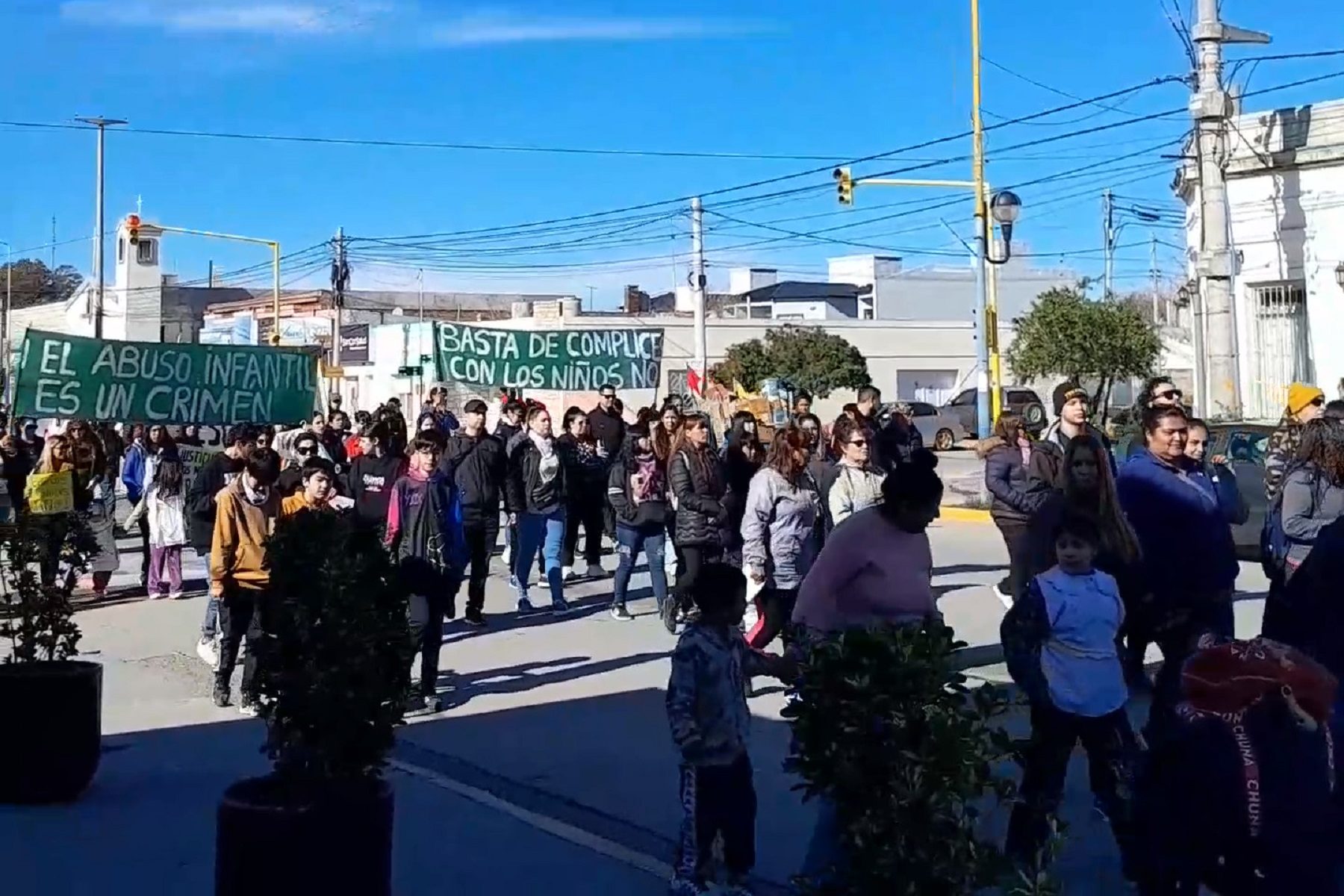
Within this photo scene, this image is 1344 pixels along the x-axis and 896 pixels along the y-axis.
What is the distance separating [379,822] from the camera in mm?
5836

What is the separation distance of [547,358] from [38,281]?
8880cm

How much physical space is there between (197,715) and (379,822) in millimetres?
5006

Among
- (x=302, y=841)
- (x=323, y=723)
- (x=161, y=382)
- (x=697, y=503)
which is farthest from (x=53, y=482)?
(x=302, y=841)

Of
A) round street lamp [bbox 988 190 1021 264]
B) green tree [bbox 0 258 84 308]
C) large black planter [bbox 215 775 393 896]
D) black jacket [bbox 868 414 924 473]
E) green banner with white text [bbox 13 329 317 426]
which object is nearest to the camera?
large black planter [bbox 215 775 393 896]

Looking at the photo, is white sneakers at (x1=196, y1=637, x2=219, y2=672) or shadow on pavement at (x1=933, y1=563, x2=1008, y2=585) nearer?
white sneakers at (x1=196, y1=637, x2=219, y2=672)

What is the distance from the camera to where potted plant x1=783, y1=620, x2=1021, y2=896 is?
3.90m

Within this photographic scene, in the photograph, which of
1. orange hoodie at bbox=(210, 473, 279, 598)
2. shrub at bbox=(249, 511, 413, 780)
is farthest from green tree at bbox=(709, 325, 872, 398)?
shrub at bbox=(249, 511, 413, 780)

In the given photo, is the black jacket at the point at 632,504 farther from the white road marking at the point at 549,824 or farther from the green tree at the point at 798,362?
the green tree at the point at 798,362

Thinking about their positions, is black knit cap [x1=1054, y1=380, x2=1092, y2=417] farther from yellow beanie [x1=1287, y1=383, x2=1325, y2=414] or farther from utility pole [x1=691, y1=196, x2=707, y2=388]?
utility pole [x1=691, y1=196, x2=707, y2=388]

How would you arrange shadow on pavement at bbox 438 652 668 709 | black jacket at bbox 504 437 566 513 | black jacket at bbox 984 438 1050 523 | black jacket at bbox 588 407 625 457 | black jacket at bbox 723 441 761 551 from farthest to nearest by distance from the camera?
black jacket at bbox 588 407 625 457
black jacket at bbox 504 437 566 513
black jacket at bbox 723 441 761 551
black jacket at bbox 984 438 1050 523
shadow on pavement at bbox 438 652 668 709

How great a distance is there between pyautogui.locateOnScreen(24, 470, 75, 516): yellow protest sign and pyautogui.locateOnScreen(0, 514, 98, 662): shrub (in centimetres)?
581

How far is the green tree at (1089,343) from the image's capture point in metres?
45.5

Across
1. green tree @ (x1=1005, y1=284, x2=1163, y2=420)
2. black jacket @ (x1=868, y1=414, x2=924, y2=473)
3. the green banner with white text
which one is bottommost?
black jacket @ (x1=868, y1=414, x2=924, y2=473)

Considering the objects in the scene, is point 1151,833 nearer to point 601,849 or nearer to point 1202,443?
point 601,849
